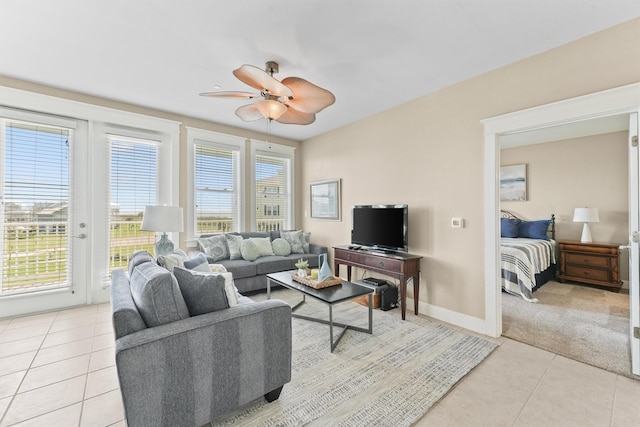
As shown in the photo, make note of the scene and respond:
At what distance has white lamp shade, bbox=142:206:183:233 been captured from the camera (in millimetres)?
3188

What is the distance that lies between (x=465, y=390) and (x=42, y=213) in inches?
191

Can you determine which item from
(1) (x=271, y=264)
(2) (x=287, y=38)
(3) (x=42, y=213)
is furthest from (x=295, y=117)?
(3) (x=42, y=213)

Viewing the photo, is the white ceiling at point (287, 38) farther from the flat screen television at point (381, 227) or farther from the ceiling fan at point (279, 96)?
the flat screen television at point (381, 227)

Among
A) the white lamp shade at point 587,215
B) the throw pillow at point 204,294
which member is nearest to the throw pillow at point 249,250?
the throw pillow at point 204,294

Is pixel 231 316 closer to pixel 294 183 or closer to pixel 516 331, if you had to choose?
pixel 516 331

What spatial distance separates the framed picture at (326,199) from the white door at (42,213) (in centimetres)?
343

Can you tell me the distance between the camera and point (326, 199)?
5031 mm

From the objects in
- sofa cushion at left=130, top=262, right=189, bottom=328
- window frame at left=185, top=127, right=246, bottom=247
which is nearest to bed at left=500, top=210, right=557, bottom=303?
sofa cushion at left=130, top=262, right=189, bottom=328

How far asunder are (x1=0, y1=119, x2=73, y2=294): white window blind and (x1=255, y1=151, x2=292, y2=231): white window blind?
2.68 m

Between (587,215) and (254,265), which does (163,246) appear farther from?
(587,215)

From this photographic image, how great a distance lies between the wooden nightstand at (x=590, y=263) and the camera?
4270 millimetres

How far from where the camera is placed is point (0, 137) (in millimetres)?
3158

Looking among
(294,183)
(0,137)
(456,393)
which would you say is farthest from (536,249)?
(0,137)

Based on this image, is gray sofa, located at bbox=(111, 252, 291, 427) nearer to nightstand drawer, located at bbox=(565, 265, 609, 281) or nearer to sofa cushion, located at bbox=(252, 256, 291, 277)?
sofa cushion, located at bbox=(252, 256, 291, 277)
